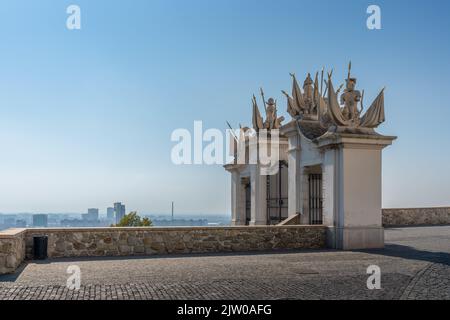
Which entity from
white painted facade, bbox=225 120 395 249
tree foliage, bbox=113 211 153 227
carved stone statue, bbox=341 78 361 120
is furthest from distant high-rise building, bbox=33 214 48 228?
carved stone statue, bbox=341 78 361 120

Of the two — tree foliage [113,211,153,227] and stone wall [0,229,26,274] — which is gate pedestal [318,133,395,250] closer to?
stone wall [0,229,26,274]

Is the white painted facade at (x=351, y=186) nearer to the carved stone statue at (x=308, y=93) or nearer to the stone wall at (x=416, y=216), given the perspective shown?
the carved stone statue at (x=308, y=93)

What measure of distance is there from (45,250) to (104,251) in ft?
5.15

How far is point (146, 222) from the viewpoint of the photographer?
37.0 metres

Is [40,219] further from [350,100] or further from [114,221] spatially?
[350,100]

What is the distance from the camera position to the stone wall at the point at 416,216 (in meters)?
27.4

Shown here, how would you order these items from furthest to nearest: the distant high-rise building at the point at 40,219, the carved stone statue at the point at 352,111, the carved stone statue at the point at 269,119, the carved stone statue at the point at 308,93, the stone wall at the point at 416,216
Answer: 1. the distant high-rise building at the point at 40,219
2. the stone wall at the point at 416,216
3. the carved stone statue at the point at 269,119
4. the carved stone statue at the point at 308,93
5. the carved stone statue at the point at 352,111

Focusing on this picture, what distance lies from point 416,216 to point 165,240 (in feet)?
61.3

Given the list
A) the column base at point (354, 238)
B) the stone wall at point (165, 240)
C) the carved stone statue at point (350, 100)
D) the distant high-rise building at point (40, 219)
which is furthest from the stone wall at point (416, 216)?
the distant high-rise building at point (40, 219)

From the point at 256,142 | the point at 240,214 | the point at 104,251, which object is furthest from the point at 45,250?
the point at 240,214

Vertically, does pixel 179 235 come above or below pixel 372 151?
below

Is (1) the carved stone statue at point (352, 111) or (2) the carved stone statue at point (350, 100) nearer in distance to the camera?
(1) the carved stone statue at point (352, 111)
